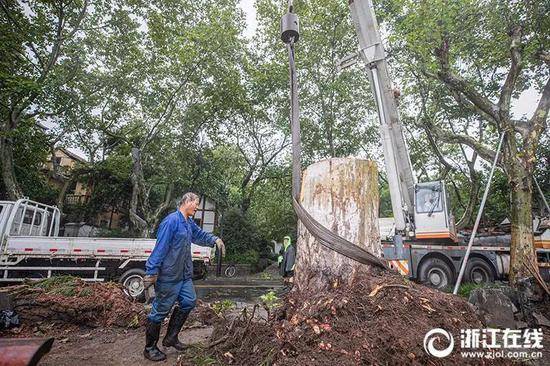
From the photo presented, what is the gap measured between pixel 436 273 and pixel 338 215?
31.3 ft

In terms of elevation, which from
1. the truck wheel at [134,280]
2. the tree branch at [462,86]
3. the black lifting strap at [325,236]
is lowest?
the truck wheel at [134,280]

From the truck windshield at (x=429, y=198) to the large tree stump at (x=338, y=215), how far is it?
25.9 feet

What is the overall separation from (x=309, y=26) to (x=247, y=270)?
14193 millimetres

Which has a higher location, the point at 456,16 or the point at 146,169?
the point at 456,16

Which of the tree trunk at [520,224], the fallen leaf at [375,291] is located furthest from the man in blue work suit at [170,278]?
the tree trunk at [520,224]

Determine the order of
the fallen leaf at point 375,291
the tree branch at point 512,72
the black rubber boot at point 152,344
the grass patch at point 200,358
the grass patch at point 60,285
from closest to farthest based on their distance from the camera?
the fallen leaf at point 375,291
the grass patch at point 200,358
the black rubber boot at point 152,344
the grass patch at point 60,285
the tree branch at point 512,72

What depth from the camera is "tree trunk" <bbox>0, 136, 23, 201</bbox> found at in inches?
459

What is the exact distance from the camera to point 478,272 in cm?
1029

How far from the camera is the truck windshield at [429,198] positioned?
30.4 feet

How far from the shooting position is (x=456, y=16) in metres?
8.01

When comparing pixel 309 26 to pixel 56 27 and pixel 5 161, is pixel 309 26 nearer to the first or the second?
pixel 56 27

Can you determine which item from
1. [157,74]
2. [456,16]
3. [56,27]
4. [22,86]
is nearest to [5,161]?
[22,86]

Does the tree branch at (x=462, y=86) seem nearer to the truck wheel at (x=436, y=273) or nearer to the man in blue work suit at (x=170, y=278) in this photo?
the truck wheel at (x=436, y=273)

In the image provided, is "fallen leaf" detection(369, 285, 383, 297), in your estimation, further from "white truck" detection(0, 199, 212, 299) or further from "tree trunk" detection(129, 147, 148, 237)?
"tree trunk" detection(129, 147, 148, 237)
